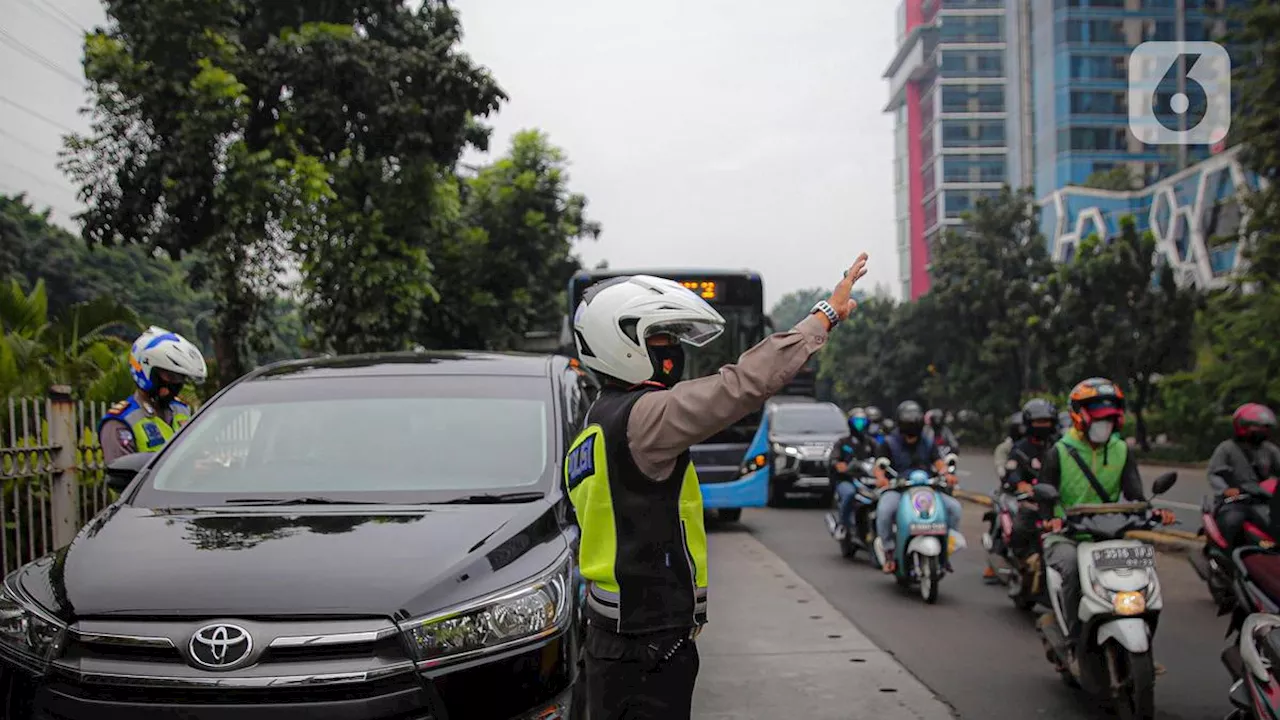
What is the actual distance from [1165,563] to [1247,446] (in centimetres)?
340

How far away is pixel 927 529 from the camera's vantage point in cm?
935

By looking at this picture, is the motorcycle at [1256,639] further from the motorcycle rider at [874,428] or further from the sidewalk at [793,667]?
the motorcycle rider at [874,428]

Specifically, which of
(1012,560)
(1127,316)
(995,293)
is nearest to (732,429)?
(1012,560)

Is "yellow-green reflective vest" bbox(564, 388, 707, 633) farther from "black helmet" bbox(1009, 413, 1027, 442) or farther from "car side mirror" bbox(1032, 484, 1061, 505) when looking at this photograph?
"black helmet" bbox(1009, 413, 1027, 442)

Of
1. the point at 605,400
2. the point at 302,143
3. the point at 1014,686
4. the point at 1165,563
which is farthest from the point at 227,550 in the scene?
the point at 302,143

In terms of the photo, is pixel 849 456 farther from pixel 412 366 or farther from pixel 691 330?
pixel 691 330

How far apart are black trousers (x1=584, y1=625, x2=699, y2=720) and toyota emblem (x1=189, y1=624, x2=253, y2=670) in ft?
3.24

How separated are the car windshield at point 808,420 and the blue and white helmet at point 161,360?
13.9 m

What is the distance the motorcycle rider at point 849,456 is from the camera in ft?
37.6

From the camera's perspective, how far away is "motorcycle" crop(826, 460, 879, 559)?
11.0 meters

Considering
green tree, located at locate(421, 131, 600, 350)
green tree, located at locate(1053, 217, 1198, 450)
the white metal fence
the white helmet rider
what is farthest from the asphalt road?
green tree, located at locate(1053, 217, 1198, 450)

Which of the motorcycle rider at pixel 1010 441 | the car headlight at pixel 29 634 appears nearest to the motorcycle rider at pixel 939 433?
the motorcycle rider at pixel 1010 441

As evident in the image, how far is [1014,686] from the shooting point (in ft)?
21.0

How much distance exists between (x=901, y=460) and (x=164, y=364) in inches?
253
